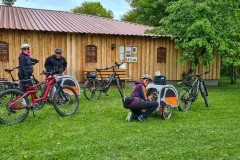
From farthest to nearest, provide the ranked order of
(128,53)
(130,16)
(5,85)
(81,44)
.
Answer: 1. (130,16)
2. (128,53)
3. (81,44)
4. (5,85)

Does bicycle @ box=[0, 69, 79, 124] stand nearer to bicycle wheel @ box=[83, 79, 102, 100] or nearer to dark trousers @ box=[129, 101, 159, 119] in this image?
dark trousers @ box=[129, 101, 159, 119]

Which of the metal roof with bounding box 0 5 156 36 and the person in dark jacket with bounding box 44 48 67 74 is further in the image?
the metal roof with bounding box 0 5 156 36

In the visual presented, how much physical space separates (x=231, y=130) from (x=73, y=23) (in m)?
9.27

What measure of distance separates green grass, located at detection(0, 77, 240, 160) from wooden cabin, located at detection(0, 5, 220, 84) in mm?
4889

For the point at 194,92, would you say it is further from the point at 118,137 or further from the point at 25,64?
the point at 25,64

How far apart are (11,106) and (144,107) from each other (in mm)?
2615

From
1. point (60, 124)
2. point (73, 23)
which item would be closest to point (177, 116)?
point (60, 124)

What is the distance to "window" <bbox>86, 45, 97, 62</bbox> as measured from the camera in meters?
11.6

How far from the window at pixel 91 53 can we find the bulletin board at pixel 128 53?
122cm

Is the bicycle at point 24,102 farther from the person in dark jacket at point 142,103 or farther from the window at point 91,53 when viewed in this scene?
the window at point 91,53

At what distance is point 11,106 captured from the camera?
502 centimetres

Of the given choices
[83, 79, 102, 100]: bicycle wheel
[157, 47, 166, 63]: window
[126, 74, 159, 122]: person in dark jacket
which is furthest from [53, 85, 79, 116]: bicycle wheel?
[157, 47, 166, 63]: window

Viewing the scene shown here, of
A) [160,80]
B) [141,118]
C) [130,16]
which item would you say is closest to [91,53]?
[160,80]

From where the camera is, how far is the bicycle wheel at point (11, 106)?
502 cm
